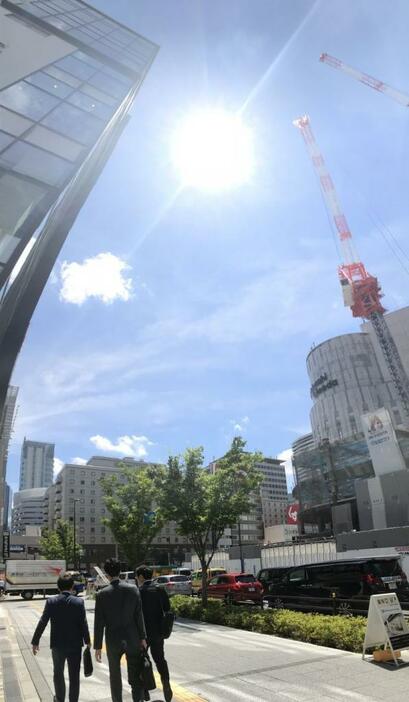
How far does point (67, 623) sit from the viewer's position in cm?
564

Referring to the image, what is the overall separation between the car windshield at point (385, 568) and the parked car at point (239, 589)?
22.5 ft

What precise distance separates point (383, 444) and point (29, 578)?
125 feet

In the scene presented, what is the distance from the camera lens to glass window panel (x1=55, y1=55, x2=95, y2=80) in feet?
46.6

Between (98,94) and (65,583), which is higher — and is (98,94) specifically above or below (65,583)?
above

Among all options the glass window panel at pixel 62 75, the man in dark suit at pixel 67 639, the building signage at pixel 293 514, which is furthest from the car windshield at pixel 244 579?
the building signage at pixel 293 514

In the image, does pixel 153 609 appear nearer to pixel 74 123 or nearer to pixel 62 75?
pixel 74 123

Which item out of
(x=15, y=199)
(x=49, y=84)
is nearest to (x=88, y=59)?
(x=49, y=84)

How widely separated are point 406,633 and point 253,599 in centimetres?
1358

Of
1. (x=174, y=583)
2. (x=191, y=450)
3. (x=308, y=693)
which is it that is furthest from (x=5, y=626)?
(x=308, y=693)

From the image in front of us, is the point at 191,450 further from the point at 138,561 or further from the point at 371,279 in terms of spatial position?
the point at 371,279

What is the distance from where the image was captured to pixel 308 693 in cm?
687

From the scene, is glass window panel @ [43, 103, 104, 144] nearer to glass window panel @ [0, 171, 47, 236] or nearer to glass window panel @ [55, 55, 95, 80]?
glass window panel @ [0, 171, 47, 236]

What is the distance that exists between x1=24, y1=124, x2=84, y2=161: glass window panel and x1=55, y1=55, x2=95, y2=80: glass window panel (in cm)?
399

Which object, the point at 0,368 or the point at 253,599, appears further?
the point at 253,599
